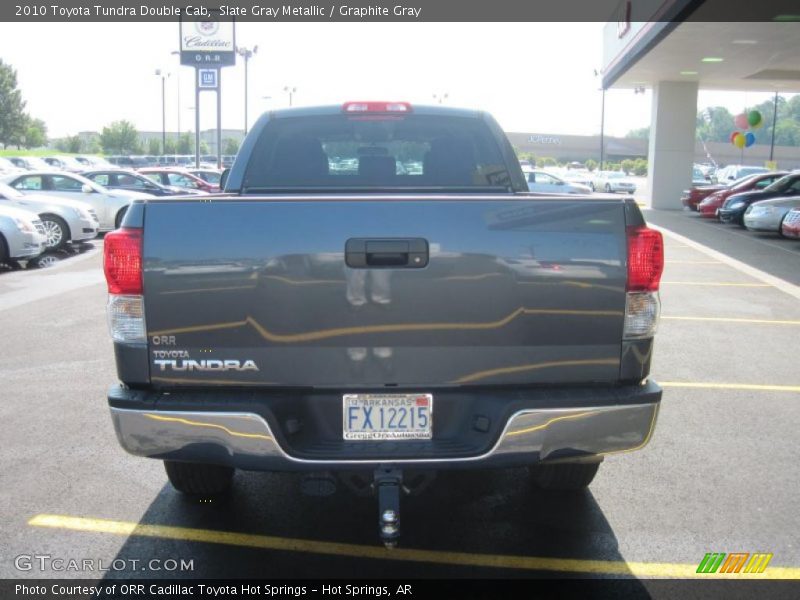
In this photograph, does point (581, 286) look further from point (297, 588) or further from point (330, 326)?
point (297, 588)

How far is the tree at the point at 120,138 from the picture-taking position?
9750 cm

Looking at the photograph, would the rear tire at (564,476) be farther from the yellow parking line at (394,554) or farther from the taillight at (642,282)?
the taillight at (642,282)

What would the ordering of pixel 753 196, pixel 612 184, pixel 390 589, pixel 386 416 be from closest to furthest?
pixel 386 416 < pixel 390 589 < pixel 753 196 < pixel 612 184

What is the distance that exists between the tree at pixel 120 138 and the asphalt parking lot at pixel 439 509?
98.0 m

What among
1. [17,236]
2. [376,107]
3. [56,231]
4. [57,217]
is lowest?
[56,231]

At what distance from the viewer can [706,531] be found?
13.1 feet

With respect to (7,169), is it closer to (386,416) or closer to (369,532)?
(369,532)

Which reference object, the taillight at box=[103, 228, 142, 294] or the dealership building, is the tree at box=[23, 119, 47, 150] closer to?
the dealership building

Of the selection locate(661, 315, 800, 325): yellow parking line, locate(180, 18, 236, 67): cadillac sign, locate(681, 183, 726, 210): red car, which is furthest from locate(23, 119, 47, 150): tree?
locate(661, 315, 800, 325): yellow parking line

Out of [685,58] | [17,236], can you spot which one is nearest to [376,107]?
[17,236]

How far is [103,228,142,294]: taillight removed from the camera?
3.08 m

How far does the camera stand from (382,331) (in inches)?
122

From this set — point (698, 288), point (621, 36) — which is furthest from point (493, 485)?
point (621, 36)

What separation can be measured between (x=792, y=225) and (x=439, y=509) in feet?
52.8
